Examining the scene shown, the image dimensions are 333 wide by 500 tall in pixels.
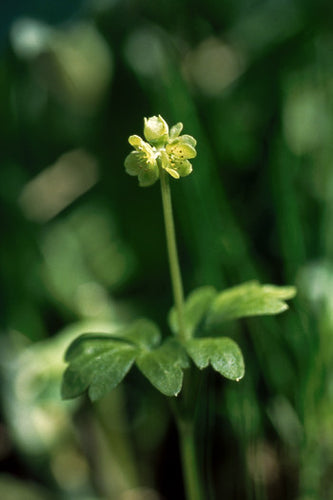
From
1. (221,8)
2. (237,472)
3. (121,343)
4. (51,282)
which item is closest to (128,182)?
(51,282)

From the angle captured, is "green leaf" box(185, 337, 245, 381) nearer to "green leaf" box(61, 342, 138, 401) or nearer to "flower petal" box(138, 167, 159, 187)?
"green leaf" box(61, 342, 138, 401)

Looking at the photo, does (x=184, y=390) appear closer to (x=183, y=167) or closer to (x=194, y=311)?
(x=194, y=311)

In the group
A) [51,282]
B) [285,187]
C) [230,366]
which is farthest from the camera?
[51,282]

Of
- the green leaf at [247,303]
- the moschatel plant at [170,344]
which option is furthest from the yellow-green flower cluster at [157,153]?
the green leaf at [247,303]

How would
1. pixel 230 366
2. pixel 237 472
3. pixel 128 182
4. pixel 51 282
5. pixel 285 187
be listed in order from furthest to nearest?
pixel 128 182 → pixel 51 282 → pixel 285 187 → pixel 237 472 → pixel 230 366

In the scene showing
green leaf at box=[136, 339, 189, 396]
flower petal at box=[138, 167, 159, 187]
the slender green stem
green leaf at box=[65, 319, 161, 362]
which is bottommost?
the slender green stem

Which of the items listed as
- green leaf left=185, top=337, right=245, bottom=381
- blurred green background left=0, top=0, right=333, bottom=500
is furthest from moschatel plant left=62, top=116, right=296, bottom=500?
blurred green background left=0, top=0, right=333, bottom=500

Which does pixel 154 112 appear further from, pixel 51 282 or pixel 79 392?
pixel 79 392

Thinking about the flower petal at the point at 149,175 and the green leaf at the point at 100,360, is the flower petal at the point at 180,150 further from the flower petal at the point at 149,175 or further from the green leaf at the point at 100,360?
the green leaf at the point at 100,360
